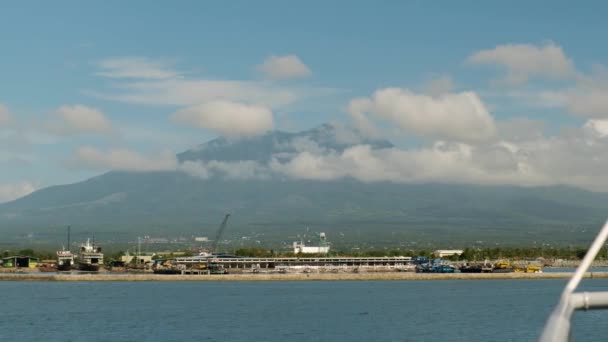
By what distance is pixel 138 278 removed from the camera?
150 m

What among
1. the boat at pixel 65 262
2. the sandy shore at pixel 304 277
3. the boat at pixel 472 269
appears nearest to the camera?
the sandy shore at pixel 304 277

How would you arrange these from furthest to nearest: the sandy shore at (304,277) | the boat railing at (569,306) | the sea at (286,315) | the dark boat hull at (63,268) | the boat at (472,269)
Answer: the dark boat hull at (63,268) < the boat at (472,269) < the sandy shore at (304,277) < the sea at (286,315) < the boat railing at (569,306)

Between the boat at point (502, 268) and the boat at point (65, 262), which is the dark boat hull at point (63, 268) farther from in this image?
the boat at point (502, 268)

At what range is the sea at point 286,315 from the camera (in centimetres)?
6228

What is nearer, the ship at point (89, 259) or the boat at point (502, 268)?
the boat at point (502, 268)

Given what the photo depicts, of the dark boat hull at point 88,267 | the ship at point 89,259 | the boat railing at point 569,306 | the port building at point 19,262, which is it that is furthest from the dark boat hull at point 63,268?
the boat railing at point 569,306

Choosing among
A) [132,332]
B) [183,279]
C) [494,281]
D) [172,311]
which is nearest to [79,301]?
[172,311]

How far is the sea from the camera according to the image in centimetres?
6228

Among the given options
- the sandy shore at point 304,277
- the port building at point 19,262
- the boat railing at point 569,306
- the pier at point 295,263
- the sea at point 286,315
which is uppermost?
the port building at point 19,262

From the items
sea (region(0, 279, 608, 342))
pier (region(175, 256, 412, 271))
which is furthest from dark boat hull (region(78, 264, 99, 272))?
sea (region(0, 279, 608, 342))

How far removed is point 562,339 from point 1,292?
116 m

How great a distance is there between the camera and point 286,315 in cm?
7706

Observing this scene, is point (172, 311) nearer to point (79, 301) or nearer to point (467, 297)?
point (79, 301)

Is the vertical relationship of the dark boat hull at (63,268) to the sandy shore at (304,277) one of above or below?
above
